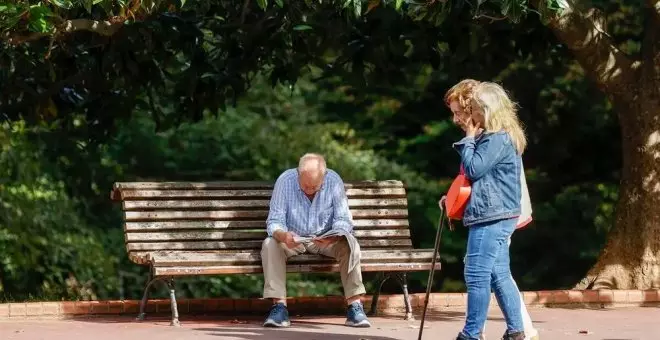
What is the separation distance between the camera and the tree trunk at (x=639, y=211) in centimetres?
1214

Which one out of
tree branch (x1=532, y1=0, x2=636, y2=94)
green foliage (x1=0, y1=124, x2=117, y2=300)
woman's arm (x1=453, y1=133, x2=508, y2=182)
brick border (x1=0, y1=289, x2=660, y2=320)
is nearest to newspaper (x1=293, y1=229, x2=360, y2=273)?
brick border (x1=0, y1=289, x2=660, y2=320)

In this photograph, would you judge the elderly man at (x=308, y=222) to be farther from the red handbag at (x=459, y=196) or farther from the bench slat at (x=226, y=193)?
the red handbag at (x=459, y=196)

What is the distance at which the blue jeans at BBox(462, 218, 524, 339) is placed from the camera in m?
8.20

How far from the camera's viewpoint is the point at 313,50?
13211 mm

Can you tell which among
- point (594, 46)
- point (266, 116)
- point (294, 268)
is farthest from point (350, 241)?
point (266, 116)

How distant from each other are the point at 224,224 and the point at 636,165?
3.47m

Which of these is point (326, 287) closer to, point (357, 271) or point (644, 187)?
point (644, 187)

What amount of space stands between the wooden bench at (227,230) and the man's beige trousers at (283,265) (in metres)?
0.11

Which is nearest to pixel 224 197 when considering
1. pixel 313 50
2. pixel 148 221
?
pixel 148 221

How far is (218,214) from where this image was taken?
11.1 m

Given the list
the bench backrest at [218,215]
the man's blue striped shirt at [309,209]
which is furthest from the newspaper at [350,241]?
the bench backrest at [218,215]

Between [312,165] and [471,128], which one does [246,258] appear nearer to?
[312,165]

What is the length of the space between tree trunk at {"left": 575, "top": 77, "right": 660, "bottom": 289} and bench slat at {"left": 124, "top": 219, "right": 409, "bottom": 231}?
6.34ft

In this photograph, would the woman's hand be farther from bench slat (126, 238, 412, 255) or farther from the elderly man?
bench slat (126, 238, 412, 255)
